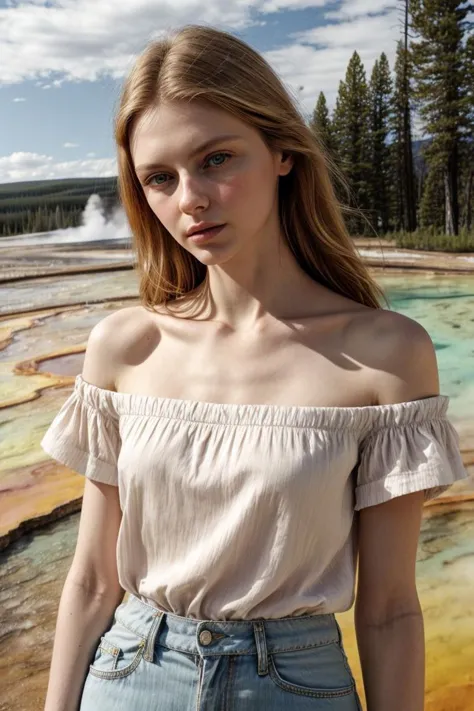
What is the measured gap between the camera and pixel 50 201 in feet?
18.5

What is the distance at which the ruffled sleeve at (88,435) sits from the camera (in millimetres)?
1080

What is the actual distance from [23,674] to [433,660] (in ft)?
2.89

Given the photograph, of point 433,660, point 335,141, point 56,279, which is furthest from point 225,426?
point 335,141

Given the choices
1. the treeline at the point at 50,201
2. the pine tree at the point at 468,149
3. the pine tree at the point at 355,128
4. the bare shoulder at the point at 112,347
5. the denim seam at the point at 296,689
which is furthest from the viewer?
the pine tree at the point at 355,128

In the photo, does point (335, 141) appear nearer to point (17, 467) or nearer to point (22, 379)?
point (22, 379)

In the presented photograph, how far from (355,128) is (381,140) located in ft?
1.12

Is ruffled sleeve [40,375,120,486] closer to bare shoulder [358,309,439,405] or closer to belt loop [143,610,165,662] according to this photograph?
belt loop [143,610,165,662]

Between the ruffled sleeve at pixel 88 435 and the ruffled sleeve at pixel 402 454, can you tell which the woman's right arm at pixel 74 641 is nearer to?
the ruffled sleeve at pixel 88 435

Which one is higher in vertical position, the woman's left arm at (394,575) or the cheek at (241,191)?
the cheek at (241,191)

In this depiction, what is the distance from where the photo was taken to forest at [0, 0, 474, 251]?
25.1 ft

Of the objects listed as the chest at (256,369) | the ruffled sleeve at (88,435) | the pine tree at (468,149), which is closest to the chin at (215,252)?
the chest at (256,369)

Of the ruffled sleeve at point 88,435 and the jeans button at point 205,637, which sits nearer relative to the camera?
the jeans button at point 205,637

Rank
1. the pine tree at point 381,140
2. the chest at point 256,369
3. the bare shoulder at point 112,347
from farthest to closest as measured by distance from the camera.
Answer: the pine tree at point 381,140 → the bare shoulder at point 112,347 → the chest at point 256,369

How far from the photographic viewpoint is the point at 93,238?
18.5 feet
